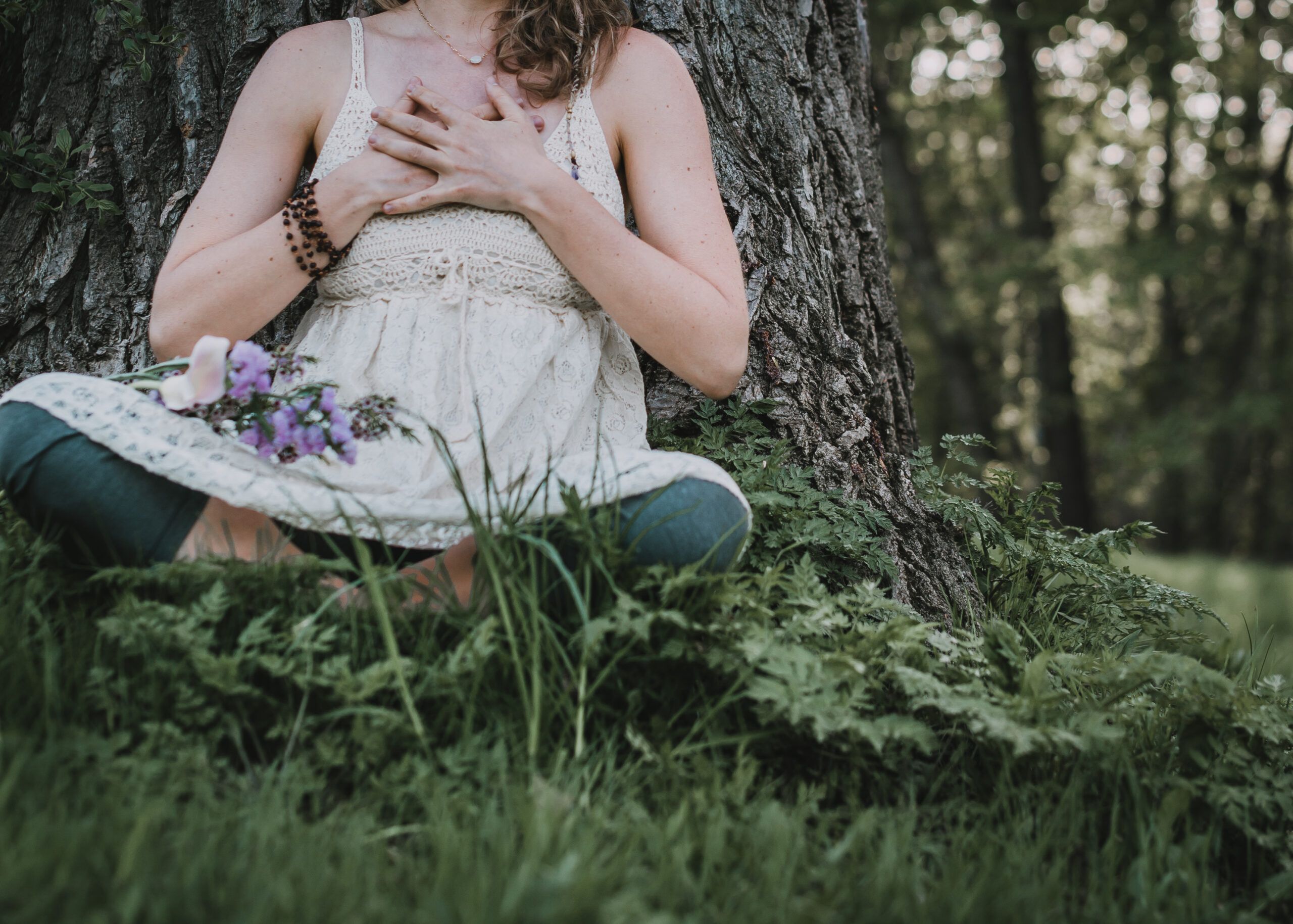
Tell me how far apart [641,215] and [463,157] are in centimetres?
42

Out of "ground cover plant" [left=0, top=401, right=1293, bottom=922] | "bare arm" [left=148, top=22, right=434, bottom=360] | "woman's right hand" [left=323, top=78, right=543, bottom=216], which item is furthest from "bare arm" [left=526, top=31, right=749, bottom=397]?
"ground cover plant" [left=0, top=401, right=1293, bottom=922]

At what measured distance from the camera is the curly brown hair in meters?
2.24

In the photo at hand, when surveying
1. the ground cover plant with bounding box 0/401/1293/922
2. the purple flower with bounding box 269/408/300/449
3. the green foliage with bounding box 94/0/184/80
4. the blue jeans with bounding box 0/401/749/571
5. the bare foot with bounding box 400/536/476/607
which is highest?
the green foliage with bounding box 94/0/184/80

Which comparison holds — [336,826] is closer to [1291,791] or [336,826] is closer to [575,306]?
[575,306]

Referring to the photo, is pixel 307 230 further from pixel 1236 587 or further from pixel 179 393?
pixel 1236 587

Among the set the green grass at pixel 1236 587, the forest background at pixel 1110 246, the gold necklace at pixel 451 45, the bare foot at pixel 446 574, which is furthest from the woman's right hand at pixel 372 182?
the forest background at pixel 1110 246

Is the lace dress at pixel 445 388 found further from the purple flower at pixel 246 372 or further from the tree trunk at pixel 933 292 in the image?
the tree trunk at pixel 933 292

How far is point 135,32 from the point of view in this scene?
8.63 feet

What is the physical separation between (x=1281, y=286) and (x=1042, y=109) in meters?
4.81

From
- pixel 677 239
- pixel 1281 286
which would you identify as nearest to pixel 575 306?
pixel 677 239

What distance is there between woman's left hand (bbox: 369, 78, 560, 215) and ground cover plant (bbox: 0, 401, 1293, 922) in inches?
30.4

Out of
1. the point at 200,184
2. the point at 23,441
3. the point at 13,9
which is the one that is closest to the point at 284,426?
the point at 23,441

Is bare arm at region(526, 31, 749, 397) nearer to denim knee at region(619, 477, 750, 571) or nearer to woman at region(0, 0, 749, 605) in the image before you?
woman at region(0, 0, 749, 605)

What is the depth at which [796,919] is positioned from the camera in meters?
1.16
